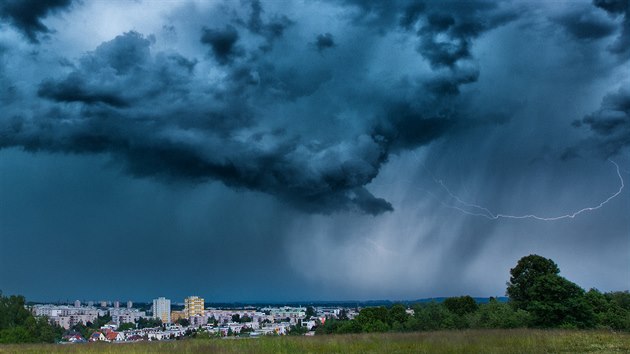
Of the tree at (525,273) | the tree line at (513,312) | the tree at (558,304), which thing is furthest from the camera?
the tree at (525,273)

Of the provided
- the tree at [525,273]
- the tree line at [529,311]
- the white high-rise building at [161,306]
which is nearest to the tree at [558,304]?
the tree line at [529,311]

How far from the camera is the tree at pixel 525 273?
59.6m

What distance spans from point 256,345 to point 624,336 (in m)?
15.7

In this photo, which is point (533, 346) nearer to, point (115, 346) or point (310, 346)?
point (310, 346)

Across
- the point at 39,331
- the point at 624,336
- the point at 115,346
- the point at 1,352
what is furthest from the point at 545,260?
the point at 39,331

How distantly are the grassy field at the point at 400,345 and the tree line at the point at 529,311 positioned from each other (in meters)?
12.0

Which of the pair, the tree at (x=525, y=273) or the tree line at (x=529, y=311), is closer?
the tree line at (x=529, y=311)

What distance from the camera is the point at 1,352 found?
69.3ft

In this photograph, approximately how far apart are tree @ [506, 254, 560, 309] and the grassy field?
38.7m

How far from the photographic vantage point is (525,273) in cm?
6150

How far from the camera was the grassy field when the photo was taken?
1944 centimetres

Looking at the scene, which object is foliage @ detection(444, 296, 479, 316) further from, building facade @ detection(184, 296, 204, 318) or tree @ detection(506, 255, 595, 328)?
building facade @ detection(184, 296, 204, 318)

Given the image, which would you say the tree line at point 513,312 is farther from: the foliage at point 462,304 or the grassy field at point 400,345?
the grassy field at point 400,345

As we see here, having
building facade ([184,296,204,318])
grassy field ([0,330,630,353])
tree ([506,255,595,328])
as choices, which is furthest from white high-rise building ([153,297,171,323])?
grassy field ([0,330,630,353])
